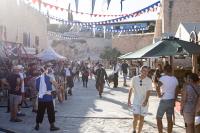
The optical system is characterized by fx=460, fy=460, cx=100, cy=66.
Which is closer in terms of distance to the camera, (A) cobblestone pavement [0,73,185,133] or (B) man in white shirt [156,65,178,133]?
(B) man in white shirt [156,65,178,133]

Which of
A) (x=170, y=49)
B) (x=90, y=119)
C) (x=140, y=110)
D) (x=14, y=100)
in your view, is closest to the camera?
(x=140, y=110)

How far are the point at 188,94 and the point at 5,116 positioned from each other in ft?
23.6

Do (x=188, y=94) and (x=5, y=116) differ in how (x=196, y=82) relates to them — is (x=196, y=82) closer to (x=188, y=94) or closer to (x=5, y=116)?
(x=188, y=94)

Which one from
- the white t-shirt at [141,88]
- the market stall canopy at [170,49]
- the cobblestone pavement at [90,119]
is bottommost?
the cobblestone pavement at [90,119]

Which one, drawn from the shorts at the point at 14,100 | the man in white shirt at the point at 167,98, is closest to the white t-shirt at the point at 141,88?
the man in white shirt at the point at 167,98

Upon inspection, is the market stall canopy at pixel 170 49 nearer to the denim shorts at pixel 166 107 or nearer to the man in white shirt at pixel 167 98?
the man in white shirt at pixel 167 98

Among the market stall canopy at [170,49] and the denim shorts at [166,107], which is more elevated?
Answer: the market stall canopy at [170,49]

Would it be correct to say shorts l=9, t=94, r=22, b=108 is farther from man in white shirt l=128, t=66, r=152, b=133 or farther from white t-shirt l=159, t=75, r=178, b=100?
white t-shirt l=159, t=75, r=178, b=100

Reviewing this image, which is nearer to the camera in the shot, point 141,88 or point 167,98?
point 167,98

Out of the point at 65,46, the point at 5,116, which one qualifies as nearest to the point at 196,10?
the point at 5,116

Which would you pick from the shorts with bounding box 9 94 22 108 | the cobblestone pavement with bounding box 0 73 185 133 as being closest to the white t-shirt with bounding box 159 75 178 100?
the cobblestone pavement with bounding box 0 73 185 133

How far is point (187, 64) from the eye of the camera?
31.7 metres

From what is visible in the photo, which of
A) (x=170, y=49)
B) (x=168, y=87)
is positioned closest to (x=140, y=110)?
(x=168, y=87)

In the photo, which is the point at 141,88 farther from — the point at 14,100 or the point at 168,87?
the point at 14,100
